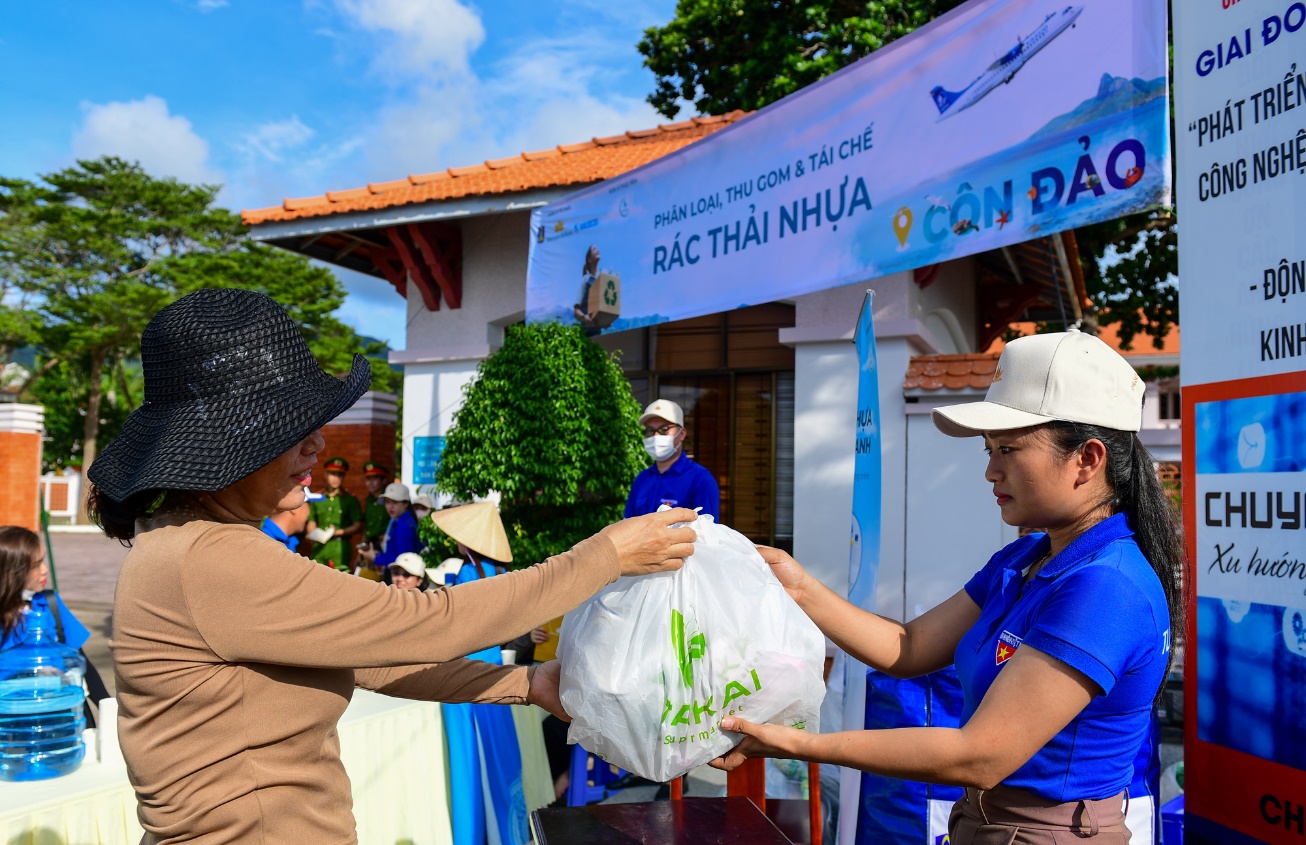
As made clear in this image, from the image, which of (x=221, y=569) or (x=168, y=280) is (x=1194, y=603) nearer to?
(x=221, y=569)

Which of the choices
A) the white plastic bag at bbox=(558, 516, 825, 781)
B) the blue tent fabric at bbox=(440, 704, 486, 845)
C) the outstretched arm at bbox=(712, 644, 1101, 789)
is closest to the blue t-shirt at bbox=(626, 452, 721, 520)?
the blue tent fabric at bbox=(440, 704, 486, 845)

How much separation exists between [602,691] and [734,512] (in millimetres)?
7101

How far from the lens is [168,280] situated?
2973cm

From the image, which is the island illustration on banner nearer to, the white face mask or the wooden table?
the wooden table

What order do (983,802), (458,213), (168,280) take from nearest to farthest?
(983,802) < (458,213) < (168,280)

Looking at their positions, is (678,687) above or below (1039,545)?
below

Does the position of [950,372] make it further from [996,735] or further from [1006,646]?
[996,735]

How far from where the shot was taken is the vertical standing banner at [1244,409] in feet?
7.34

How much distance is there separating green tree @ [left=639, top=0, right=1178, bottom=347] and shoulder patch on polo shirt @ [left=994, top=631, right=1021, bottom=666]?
1013 cm

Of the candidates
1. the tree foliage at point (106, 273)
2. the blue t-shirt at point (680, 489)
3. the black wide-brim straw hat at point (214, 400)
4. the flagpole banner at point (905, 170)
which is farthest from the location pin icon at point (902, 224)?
the tree foliage at point (106, 273)

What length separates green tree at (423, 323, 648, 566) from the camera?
659cm

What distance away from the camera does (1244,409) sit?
238cm

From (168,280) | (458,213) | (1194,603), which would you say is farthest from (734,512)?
(168,280)

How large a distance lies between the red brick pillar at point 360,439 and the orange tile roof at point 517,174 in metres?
3.19
